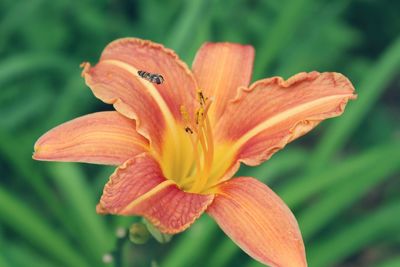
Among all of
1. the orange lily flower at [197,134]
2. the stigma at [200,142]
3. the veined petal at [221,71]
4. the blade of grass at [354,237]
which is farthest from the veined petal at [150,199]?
the blade of grass at [354,237]

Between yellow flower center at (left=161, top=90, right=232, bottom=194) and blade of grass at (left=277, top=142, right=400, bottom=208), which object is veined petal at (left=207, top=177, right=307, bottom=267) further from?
blade of grass at (left=277, top=142, right=400, bottom=208)

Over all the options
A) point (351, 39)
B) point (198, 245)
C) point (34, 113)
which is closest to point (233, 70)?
point (198, 245)

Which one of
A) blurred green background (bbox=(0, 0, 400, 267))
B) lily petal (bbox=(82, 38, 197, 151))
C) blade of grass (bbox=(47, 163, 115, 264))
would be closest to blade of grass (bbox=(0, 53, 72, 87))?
blurred green background (bbox=(0, 0, 400, 267))

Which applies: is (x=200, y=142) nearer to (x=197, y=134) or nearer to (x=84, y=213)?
(x=197, y=134)

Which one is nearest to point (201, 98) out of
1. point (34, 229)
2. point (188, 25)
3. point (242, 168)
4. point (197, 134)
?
point (197, 134)

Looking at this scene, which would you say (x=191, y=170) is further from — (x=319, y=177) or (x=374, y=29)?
(x=374, y=29)

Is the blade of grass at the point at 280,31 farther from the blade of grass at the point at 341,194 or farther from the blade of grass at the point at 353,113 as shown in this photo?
the blade of grass at the point at 341,194
